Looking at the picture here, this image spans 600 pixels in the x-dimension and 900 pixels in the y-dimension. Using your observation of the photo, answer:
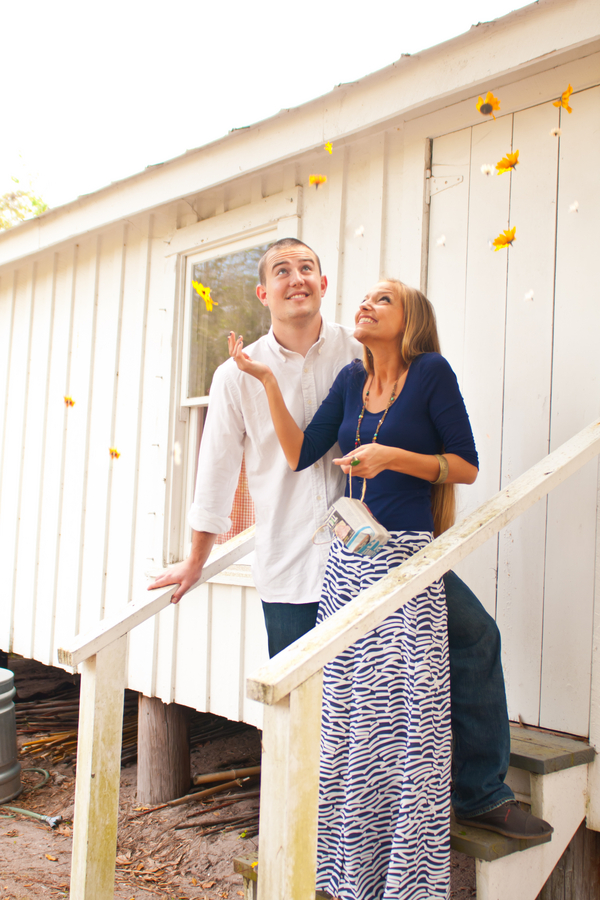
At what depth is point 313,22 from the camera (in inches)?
736

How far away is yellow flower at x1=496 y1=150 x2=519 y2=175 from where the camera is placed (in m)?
2.53

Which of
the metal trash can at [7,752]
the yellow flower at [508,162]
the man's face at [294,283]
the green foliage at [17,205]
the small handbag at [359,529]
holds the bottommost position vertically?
the metal trash can at [7,752]

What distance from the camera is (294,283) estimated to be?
86.7 inches

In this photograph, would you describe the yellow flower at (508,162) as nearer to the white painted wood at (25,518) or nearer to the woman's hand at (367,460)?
the woman's hand at (367,460)

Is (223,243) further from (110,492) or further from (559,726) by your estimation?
(559,726)

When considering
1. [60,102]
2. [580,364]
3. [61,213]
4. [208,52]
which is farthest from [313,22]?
[580,364]

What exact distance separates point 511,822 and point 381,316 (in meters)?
1.43

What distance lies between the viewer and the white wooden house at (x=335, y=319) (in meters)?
2.40

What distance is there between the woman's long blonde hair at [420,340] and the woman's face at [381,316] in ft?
0.05

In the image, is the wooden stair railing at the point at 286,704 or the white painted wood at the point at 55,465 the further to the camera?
the white painted wood at the point at 55,465

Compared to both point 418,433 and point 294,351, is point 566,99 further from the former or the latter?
point 418,433

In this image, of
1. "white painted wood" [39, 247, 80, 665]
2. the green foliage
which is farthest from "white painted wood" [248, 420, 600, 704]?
the green foliage

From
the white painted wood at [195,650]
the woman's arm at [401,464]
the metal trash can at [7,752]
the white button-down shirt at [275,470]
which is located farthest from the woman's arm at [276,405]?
the metal trash can at [7,752]

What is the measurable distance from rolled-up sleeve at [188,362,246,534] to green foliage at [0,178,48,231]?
90.7 ft
